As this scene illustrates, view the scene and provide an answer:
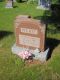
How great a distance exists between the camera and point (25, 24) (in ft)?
27.7

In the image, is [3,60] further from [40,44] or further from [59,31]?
[59,31]

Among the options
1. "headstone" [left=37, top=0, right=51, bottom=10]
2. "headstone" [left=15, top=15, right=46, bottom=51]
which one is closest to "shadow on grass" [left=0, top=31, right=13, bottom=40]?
"headstone" [left=15, top=15, right=46, bottom=51]

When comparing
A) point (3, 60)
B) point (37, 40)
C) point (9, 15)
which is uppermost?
point (37, 40)

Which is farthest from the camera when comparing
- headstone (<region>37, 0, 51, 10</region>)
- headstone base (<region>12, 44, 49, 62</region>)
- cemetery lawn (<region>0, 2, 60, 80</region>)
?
headstone (<region>37, 0, 51, 10</region>)

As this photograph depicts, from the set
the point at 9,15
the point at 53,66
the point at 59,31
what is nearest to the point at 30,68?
the point at 53,66

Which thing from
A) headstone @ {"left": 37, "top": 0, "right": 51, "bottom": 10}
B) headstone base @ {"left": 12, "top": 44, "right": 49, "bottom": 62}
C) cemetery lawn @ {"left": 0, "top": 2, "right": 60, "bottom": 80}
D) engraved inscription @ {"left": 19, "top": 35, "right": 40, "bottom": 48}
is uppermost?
engraved inscription @ {"left": 19, "top": 35, "right": 40, "bottom": 48}

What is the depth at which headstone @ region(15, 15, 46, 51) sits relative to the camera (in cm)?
822

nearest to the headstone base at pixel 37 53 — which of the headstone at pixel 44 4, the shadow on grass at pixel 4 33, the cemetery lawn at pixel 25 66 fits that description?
the cemetery lawn at pixel 25 66

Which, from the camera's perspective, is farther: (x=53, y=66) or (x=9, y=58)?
(x=9, y=58)

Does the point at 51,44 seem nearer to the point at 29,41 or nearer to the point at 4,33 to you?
the point at 29,41

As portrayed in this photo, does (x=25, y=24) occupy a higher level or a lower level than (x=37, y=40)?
higher

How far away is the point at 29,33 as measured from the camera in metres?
8.52

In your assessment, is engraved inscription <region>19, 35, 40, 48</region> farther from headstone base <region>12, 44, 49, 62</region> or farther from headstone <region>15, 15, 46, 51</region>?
headstone base <region>12, 44, 49, 62</region>

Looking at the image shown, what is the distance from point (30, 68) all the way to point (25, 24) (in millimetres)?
1701
